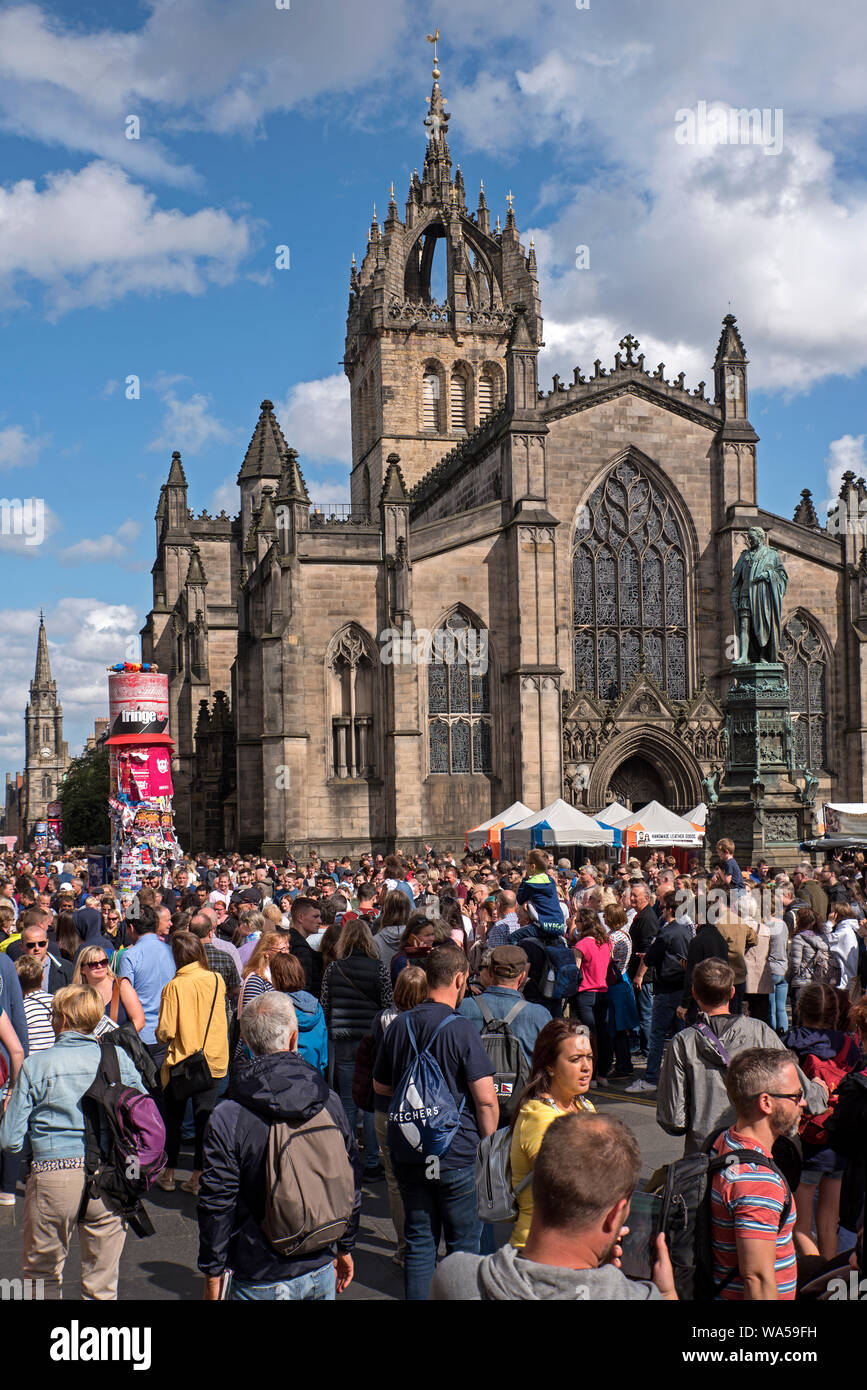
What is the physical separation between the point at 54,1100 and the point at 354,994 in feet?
8.71

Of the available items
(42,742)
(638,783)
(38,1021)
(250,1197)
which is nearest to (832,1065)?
(250,1197)

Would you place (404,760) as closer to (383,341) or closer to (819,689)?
(819,689)

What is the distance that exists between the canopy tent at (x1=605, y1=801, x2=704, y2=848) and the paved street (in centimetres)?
1316

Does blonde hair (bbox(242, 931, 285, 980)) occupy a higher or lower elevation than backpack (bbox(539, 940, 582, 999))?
higher

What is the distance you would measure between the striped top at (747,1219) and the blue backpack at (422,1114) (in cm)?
160

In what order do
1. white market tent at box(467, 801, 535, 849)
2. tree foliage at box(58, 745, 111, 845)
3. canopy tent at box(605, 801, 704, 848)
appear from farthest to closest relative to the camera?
tree foliage at box(58, 745, 111, 845) → white market tent at box(467, 801, 535, 849) → canopy tent at box(605, 801, 704, 848)

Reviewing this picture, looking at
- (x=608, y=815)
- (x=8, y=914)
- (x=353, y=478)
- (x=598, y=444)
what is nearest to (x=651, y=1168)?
(x=8, y=914)

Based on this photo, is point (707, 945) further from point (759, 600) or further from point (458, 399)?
point (458, 399)

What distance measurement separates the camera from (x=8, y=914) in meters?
10.8

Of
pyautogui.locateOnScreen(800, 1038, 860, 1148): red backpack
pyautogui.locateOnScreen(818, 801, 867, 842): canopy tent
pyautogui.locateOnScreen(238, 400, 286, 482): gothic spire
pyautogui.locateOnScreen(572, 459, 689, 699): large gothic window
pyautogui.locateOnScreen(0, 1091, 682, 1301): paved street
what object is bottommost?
pyautogui.locateOnScreen(0, 1091, 682, 1301): paved street

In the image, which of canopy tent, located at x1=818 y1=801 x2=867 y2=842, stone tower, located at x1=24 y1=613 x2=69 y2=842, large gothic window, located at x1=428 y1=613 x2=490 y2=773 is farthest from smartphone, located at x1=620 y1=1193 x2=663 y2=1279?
stone tower, located at x1=24 y1=613 x2=69 y2=842

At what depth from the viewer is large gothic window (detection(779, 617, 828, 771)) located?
3462 centimetres

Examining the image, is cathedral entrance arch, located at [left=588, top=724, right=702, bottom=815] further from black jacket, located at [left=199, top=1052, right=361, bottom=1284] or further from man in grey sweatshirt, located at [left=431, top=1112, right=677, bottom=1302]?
man in grey sweatshirt, located at [left=431, top=1112, right=677, bottom=1302]
